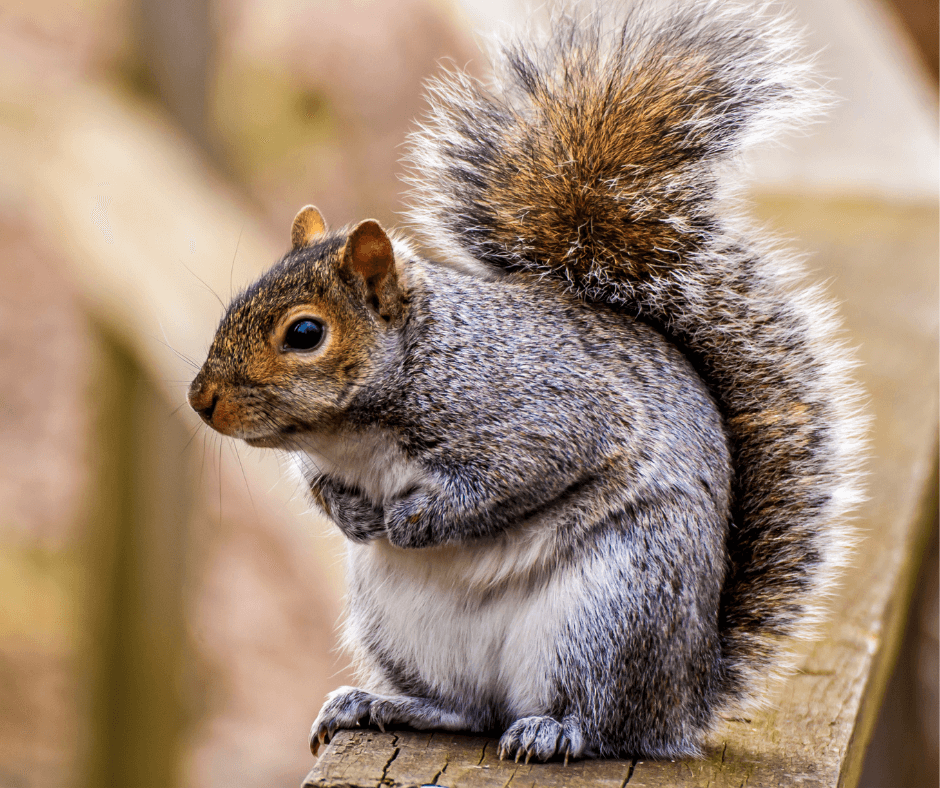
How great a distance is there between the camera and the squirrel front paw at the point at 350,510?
1463 millimetres

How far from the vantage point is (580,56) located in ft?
5.76

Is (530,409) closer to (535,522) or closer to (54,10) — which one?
(535,522)

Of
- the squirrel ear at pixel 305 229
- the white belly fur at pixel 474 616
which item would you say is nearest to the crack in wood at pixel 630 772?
the white belly fur at pixel 474 616

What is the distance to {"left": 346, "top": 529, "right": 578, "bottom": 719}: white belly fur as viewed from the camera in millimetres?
1419

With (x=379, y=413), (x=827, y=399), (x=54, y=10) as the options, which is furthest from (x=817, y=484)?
(x=54, y=10)

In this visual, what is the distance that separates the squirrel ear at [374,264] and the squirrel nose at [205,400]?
0.24 meters

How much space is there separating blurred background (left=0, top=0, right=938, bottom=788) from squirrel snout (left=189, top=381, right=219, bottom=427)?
0.13 meters

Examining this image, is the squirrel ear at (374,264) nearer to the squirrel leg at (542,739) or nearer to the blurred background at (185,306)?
the blurred background at (185,306)

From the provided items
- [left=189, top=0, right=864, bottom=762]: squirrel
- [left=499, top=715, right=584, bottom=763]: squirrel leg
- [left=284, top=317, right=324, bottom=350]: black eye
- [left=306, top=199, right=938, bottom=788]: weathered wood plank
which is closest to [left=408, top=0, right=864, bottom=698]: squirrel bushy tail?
[left=189, top=0, right=864, bottom=762]: squirrel

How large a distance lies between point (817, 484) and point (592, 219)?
1.73 feet

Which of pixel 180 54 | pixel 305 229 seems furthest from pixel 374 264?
pixel 180 54

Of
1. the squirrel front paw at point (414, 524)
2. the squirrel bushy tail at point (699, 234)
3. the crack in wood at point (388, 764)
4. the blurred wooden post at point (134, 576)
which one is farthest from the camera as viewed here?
the blurred wooden post at point (134, 576)

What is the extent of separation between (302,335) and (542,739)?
61 cm

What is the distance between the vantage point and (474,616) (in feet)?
4.85
